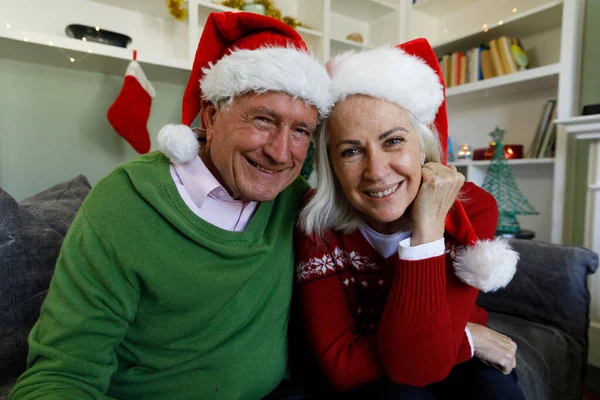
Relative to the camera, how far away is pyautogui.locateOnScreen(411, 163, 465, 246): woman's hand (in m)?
0.90

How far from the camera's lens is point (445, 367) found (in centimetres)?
88

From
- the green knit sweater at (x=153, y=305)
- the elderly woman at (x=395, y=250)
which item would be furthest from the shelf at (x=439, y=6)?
the green knit sweater at (x=153, y=305)

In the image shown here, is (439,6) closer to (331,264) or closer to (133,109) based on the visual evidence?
(133,109)

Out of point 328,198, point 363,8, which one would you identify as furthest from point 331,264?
point 363,8

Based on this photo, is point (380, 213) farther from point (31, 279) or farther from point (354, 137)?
point (31, 279)

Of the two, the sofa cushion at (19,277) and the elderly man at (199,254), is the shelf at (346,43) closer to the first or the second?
the elderly man at (199,254)

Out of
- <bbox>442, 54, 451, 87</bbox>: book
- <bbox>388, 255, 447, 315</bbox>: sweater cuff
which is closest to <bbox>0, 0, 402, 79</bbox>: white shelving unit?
<bbox>442, 54, 451, 87</bbox>: book

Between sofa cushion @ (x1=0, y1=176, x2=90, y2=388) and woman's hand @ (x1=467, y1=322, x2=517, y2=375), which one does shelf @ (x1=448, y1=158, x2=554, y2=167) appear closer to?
woman's hand @ (x1=467, y1=322, x2=517, y2=375)

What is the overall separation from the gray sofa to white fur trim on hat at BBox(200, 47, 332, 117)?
1.98ft

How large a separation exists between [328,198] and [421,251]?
0.30m

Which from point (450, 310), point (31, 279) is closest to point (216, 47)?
point (31, 279)

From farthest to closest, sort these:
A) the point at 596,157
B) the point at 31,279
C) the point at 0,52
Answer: the point at 0,52 → the point at 596,157 → the point at 31,279

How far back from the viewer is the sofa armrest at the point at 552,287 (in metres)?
1.44

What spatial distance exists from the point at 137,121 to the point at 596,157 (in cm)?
251
